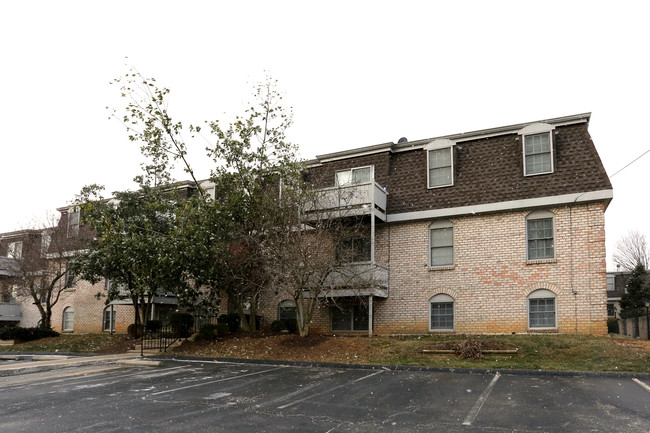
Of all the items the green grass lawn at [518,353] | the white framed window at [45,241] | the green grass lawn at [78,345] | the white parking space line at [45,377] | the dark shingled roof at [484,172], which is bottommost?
the green grass lawn at [78,345]

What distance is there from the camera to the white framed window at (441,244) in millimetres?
20312

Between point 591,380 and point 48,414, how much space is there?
34.7 feet

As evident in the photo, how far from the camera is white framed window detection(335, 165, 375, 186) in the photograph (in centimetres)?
2219

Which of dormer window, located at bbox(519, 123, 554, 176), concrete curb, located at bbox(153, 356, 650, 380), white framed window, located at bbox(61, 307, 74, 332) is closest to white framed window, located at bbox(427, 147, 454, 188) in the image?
dormer window, located at bbox(519, 123, 554, 176)

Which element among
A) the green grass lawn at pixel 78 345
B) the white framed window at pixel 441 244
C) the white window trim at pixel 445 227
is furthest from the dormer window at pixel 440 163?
the green grass lawn at pixel 78 345

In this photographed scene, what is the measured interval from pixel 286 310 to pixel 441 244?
7.42 m

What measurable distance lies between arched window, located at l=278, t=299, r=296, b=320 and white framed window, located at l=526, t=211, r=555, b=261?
32.4 feet

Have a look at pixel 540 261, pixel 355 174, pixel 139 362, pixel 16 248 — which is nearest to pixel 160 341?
pixel 139 362

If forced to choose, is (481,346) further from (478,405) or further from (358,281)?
(478,405)

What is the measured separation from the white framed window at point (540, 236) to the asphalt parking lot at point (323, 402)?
707 cm

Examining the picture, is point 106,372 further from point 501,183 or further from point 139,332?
point 501,183

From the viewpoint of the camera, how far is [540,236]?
18.8 metres

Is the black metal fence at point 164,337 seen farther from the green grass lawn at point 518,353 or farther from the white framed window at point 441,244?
the white framed window at point 441,244

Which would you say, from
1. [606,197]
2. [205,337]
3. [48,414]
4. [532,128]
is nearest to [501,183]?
[532,128]
